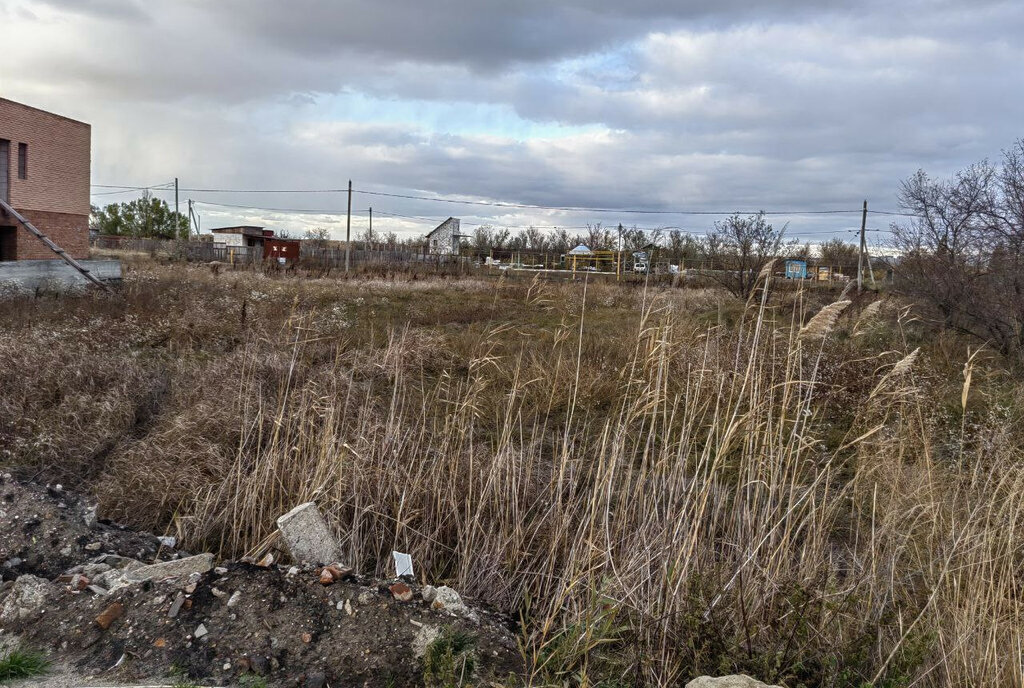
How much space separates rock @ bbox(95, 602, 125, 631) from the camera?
9.46 feet

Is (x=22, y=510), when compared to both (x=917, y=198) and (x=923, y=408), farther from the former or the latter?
(x=917, y=198)

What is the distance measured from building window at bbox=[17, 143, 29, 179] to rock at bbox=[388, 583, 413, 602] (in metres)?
20.7

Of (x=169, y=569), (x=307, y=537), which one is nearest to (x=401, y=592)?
(x=307, y=537)

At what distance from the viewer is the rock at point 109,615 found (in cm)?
288

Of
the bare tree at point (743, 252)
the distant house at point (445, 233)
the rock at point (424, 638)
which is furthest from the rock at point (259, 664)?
the distant house at point (445, 233)

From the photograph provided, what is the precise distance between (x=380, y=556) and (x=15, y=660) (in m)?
1.60

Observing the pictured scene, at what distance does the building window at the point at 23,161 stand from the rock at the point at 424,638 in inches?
824

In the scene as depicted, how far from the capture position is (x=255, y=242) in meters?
51.1

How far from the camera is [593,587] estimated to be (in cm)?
286

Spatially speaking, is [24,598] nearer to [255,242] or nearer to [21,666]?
[21,666]

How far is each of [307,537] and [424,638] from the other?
961 millimetres

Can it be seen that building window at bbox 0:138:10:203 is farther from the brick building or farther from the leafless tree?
the leafless tree

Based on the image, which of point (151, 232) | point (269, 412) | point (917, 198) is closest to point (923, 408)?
point (269, 412)

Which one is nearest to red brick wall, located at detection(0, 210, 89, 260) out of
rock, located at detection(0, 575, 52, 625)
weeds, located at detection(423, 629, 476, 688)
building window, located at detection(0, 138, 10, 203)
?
building window, located at detection(0, 138, 10, 203)
